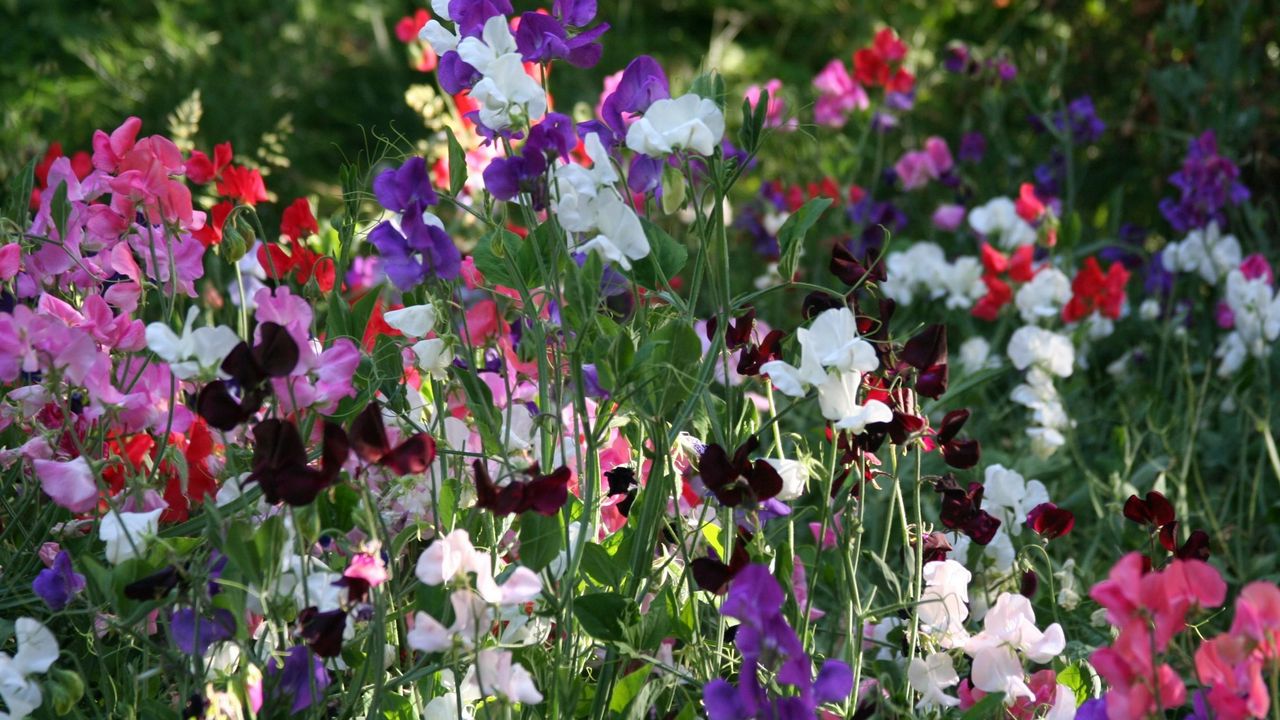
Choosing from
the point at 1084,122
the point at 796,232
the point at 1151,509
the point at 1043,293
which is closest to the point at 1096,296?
the point at 1043,293

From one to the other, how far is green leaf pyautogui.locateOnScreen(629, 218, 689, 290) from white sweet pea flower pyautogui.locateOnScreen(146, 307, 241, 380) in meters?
0.35

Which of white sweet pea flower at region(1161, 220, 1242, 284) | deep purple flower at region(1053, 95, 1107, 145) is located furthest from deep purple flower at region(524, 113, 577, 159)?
deep purple flower at region(1053, 95, 1107, 145)

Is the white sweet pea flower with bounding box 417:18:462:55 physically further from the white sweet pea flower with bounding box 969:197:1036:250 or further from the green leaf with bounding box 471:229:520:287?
the white sweet pea flower with bounding box 969:197:1036:250

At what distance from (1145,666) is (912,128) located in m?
3.19

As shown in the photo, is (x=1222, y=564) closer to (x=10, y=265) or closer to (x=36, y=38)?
(x=10, y=265)

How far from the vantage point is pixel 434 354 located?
115 centimetres

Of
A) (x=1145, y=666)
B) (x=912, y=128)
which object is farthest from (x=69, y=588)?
(x=912, y=128)

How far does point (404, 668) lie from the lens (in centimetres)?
125

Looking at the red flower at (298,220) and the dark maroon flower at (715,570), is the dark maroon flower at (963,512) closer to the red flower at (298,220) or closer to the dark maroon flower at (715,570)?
the dark maroon flower at (715,570)

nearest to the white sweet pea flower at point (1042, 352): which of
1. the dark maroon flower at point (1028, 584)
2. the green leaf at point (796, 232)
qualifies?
the dark maroon flower at point (1028, 584)

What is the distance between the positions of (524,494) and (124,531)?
0.30m

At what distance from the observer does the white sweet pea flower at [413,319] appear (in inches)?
44.4

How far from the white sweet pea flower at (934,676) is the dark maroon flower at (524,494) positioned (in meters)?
0.37

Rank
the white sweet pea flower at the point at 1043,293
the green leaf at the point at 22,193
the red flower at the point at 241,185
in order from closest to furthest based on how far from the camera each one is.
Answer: the green leaf at the point at 22,193, the red flower at the point at 241,185, the white sweet pea flower at the point at 1043,293
